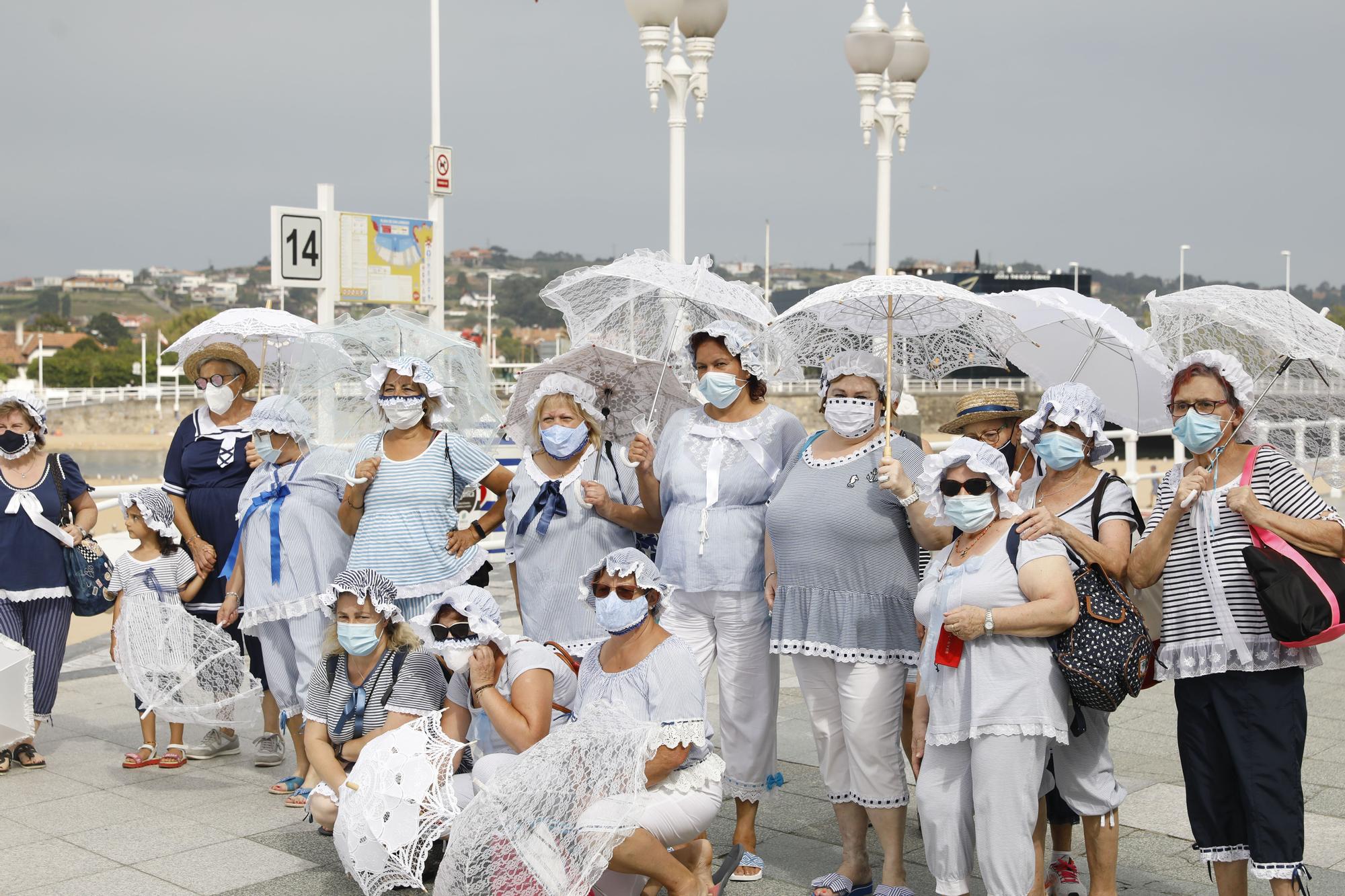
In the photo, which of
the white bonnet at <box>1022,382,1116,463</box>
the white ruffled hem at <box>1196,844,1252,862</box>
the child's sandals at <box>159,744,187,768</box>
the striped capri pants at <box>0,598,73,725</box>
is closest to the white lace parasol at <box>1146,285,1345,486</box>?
the white bonnet at <box>1022,382,1116,463</box>

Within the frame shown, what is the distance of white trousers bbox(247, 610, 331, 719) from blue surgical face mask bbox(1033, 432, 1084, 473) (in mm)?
3205

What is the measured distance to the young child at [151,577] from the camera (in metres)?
6.74

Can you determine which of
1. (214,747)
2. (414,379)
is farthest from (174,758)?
(414,379)

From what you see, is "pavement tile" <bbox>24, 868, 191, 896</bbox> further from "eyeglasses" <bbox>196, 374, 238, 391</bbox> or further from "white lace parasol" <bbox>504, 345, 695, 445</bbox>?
"eyeglasses" <bbox>196, 374, 238, 391</bbox>

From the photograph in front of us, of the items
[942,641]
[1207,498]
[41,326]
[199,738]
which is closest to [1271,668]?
[1207,498]

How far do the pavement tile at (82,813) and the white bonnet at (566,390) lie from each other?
233 cm

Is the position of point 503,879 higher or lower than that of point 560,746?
lower

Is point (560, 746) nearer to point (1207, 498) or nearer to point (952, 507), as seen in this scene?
point (952, 507)

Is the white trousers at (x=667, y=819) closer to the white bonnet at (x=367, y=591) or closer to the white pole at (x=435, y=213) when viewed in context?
the white bonnet at (x=367, y=591)

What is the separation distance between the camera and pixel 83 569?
22.8ft

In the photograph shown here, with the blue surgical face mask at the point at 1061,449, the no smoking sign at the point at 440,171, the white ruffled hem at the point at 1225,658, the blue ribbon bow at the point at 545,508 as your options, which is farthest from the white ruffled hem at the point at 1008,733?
the no smoking sign at the point at 440,171

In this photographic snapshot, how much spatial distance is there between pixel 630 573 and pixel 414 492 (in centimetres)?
174

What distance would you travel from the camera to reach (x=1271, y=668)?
412 cm

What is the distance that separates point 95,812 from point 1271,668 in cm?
455
